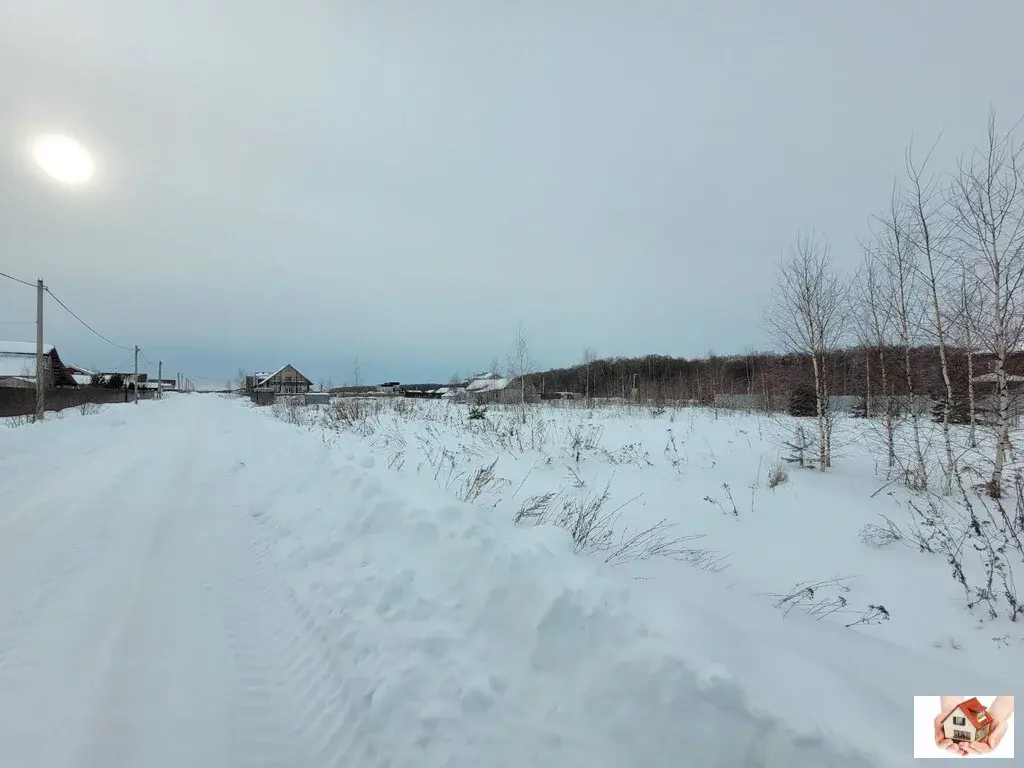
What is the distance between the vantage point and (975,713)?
214 cm

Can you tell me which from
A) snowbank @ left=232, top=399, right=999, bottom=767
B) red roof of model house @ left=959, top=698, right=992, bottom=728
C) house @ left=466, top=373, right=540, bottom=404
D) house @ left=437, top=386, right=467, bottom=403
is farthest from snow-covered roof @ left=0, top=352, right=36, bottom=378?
red roof of model house @ left=959, top=698, right=992, bottom=728

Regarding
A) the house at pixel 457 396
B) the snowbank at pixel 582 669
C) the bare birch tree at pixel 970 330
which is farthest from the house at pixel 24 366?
the bare birch tree at pixel 970 330

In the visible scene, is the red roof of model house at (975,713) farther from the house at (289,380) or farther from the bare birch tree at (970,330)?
the house at (289,380)

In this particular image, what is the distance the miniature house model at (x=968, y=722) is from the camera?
199cm

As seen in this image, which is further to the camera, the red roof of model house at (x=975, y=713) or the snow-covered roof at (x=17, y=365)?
the snow-covered roof at (x=17, y=365)

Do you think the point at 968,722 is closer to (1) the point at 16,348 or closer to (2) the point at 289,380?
(1) the point at 16,348

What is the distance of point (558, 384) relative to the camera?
58.7 m

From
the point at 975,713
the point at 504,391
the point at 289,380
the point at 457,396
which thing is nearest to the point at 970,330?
the point at 975,713

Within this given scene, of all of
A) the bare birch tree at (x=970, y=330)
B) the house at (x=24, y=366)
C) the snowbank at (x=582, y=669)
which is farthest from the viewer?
the house at (x=24, y=366)

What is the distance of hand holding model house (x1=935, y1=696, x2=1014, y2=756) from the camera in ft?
6.38

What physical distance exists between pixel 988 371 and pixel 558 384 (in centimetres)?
5115

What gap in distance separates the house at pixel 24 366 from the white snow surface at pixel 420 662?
42.9m

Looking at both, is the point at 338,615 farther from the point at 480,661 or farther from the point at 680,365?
the point at 680,365

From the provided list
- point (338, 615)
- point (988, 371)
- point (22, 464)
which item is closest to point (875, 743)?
point (338, 615)
